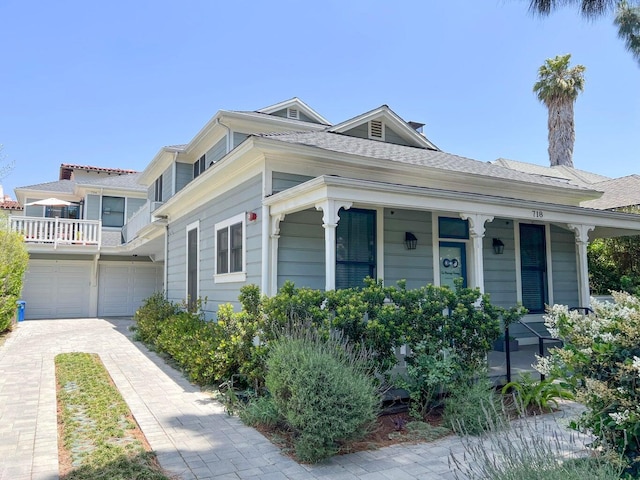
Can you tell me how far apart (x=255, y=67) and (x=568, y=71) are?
21.9 metres

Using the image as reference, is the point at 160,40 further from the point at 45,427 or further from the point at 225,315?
the point at 45,427

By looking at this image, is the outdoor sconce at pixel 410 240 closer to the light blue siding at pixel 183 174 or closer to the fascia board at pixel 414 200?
the fascia board at pixel 414 200

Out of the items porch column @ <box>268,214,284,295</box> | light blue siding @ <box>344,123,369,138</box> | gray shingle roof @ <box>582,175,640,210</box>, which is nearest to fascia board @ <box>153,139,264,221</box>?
porch column @ <box>268,214,284,295</box>

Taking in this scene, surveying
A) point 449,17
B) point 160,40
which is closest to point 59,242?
point 160,40

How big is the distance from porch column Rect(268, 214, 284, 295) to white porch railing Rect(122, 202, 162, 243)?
8.04m

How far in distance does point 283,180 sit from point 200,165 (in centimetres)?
624

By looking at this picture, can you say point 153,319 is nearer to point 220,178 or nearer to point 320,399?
point 220,178

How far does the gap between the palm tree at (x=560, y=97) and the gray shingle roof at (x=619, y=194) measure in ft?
31.1

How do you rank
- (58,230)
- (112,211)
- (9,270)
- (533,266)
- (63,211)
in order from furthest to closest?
(63,211) → (112,211) → (58,230) → (9,270) → (533,266)

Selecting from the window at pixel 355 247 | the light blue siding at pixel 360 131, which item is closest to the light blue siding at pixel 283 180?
the window at pixel 355 247

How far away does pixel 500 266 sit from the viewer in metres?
9.09

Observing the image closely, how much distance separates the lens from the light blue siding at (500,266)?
8.95m

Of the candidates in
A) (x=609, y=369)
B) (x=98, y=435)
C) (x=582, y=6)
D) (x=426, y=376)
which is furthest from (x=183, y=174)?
(x=609, y=369)

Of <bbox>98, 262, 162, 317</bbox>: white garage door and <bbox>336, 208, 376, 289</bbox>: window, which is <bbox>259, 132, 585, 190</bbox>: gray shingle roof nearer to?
<bbox>336, 208, 376, 289</bbox>: window
